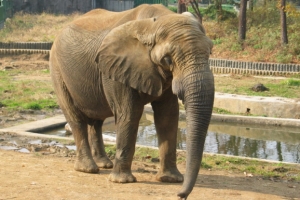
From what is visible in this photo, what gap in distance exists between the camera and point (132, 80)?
7969mm

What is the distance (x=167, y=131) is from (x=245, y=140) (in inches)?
206

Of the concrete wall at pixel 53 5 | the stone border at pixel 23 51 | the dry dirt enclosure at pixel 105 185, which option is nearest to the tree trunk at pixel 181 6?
the stone border at pixel 23 51

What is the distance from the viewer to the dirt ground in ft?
26.2

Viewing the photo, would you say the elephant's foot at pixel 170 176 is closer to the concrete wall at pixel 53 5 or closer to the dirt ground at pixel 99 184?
the dirt ground at pixel 99 184

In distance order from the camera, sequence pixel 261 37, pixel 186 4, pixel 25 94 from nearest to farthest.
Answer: pixel 25 94, pixel 261 37, pixel 186 4

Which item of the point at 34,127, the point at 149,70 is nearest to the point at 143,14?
the point at 149,70

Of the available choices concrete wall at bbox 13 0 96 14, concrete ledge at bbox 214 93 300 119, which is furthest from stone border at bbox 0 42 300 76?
concrete wall at bbox 13 0 96 14

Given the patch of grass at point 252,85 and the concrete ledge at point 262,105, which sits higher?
the concrete ledge at point 262,105

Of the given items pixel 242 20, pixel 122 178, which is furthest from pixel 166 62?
pixel 242 20

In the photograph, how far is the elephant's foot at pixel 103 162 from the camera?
980cm

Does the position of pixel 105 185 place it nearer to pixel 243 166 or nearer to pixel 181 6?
pixel 243 166

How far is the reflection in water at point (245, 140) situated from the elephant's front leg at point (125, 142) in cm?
386

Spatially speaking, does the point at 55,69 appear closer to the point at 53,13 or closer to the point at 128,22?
the point at 128,22

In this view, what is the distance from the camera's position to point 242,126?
14773 mm
